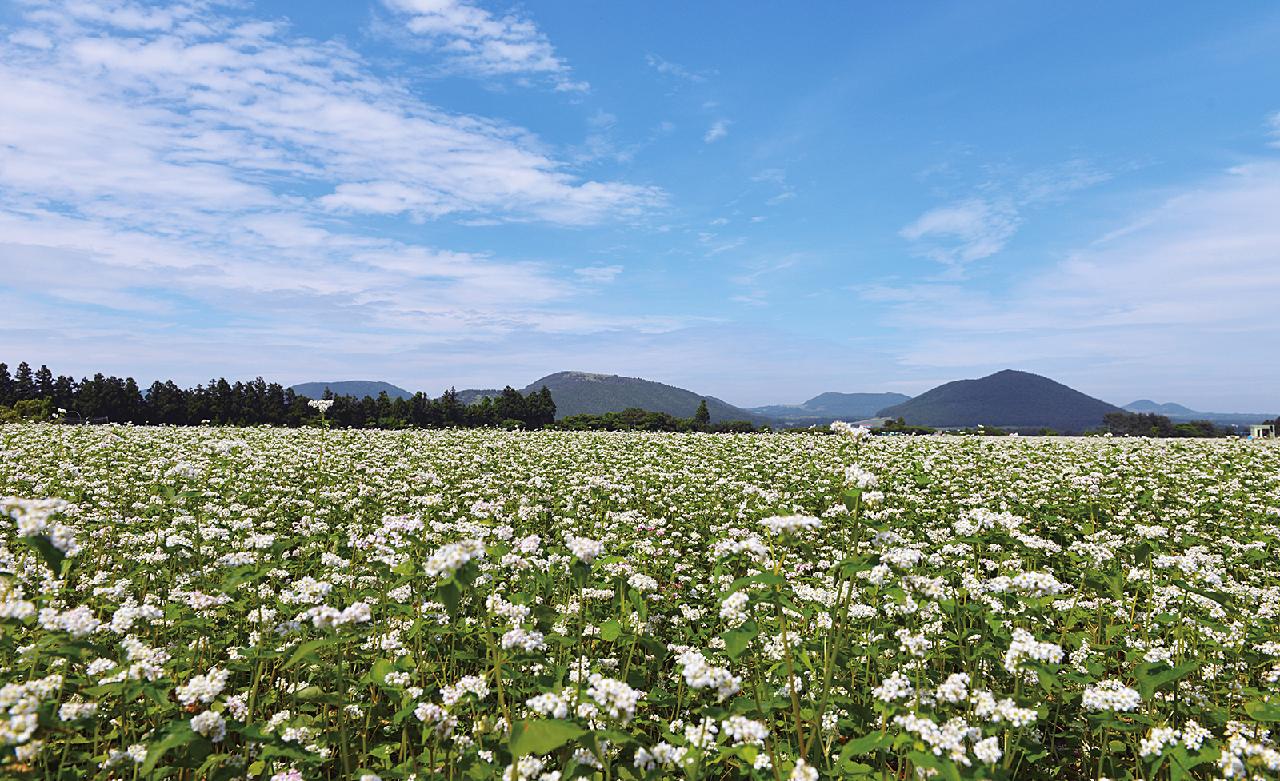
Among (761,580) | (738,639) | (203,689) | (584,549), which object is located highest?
(584,549)

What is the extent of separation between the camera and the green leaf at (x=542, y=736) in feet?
7.98

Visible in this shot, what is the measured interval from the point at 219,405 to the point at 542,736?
7798cm

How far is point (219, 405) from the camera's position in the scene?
65000 mm

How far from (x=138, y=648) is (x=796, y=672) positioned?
17.0 ft

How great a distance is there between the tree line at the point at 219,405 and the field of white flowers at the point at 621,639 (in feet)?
174

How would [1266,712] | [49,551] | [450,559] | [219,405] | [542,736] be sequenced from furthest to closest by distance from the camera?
[219,405] → [1266,712] → [450,559] → [49,551] → [542,736]

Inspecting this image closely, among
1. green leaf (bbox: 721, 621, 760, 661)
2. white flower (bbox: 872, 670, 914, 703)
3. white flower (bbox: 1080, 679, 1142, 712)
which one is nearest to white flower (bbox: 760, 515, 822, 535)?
green leaf (bbox: 721, 621, 760, 661)

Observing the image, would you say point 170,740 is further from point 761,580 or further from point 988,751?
point 988,751

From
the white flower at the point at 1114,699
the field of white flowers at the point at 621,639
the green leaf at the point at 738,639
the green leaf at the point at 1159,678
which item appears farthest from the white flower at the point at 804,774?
the green leaf at the point at 1159,678

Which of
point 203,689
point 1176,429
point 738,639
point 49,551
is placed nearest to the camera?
point 49,551

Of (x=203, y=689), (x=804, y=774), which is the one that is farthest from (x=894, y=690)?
(x=203, y=689)

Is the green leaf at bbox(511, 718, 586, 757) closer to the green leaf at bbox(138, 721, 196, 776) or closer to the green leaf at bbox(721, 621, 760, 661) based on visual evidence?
the green leaf at bbox(721, 621, 760, 661)

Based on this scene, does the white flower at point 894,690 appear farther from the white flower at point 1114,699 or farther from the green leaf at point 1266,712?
the green leaf at point 1266,712

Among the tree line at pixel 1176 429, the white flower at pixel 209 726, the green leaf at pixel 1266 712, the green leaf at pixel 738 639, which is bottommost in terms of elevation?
the green leaf at pixel 1266 712
